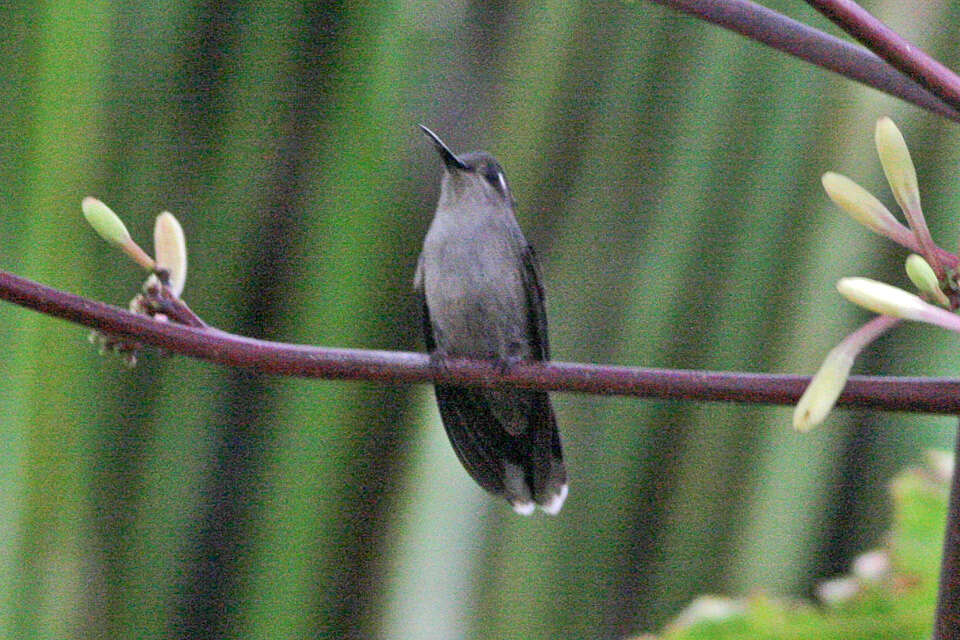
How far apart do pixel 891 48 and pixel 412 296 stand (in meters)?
0.84

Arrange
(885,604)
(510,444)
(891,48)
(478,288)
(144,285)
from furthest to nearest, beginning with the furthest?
(478,288) < (510,444) < (885,604) < (144,285) < (891,48)

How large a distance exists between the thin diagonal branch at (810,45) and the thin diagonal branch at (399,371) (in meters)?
0.15

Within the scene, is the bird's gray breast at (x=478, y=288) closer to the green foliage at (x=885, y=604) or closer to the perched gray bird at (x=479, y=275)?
the perched gray bird at (x=479, y=275)

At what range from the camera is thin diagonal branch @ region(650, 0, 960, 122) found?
45 cm

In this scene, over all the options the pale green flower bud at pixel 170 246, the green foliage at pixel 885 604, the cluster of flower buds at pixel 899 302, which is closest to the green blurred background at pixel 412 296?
the green foliage at pixel 885 604

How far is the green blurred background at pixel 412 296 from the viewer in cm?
105

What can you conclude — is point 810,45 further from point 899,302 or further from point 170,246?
point 170,246

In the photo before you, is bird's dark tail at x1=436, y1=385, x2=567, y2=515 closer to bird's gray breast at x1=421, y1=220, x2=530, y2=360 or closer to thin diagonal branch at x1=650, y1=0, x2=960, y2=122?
bird's gray breast at x1=421, y1=220, x2=530, y2=360

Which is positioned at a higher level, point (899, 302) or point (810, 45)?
point (810, 45)

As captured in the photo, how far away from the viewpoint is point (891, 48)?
1.11 ft

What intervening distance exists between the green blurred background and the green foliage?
0.33 m

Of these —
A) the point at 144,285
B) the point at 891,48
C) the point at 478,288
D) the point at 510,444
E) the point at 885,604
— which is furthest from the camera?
the point at 478,288

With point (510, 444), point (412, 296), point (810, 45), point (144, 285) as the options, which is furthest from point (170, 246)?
point (412, 296)

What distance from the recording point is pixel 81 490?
1041 mm
